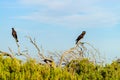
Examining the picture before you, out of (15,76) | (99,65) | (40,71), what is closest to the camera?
(15,76)

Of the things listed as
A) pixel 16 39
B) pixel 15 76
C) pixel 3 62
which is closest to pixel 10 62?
pixel 3 62

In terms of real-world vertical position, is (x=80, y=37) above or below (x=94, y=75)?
above

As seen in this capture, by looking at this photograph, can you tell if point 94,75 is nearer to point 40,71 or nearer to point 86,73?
point 86,73

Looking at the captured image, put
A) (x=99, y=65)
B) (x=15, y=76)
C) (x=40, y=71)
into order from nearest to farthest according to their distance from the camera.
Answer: (x=15, y=76)
(x=40, y=71)
(x=99, y=65)

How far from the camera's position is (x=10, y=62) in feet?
50.4

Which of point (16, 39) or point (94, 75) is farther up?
point (16, 39)

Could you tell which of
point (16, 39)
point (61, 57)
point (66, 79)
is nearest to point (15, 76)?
point (66, 79)

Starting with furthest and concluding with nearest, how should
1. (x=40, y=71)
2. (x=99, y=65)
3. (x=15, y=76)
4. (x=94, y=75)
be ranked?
(x=99, y=65) → (x=94, y=75) → (x=40, y=71) → (x=15, y=76)

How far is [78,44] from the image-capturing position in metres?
21.9

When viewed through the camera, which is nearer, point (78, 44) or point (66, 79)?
point (66, 79)

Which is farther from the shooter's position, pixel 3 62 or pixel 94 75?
pixel 94 75

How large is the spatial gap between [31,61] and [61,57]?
18.8 ft

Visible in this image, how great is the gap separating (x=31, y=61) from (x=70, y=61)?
5.75m

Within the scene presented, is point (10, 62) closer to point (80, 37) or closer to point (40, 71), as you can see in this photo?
point (40, 71)
